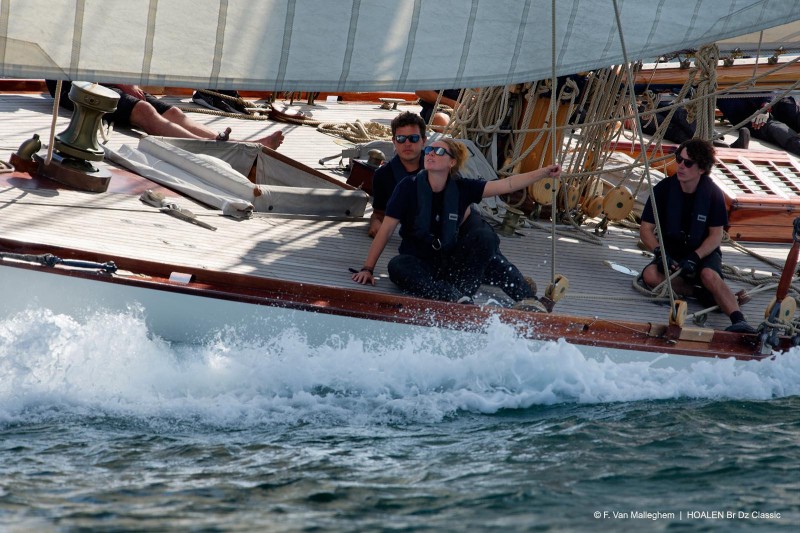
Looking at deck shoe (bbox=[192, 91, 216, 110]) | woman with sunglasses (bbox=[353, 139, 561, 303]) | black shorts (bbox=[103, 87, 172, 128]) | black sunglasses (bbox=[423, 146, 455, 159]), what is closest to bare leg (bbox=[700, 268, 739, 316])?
woman with sunglasses (bbox=[353, 139, 561, 303])

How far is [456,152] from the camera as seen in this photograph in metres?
5.16

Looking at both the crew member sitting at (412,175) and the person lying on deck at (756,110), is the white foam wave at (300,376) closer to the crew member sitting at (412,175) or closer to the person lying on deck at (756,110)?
the crew member sitting at (412,175)

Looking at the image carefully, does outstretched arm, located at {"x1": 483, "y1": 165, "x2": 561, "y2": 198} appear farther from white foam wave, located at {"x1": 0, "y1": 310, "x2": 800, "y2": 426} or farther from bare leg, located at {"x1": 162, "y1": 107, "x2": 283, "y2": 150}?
bare leg, located at {"x1": 162, "y1": 107, "x2": 283, "y2": 150}

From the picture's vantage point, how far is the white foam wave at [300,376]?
4477 mm

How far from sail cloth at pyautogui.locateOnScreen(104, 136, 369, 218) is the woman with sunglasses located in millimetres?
1107

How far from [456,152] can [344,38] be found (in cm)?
86

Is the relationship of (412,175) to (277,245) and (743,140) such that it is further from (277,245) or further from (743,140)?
(743,140)

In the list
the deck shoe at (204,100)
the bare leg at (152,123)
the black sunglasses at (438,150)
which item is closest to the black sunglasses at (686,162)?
the black sunglasses at (438,150)

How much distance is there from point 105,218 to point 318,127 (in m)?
3.76

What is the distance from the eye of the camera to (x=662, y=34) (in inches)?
248

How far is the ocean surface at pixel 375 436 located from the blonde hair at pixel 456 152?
92 cm

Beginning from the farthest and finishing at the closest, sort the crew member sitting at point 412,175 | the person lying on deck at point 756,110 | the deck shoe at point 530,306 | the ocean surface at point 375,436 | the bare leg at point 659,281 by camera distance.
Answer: the person lying on deck at point 756,110 < the bare leg at point 659,281 < the crew member sitting at point 412,175 < the deck shoe at point 530,306 < the ocean surface at point 375,436

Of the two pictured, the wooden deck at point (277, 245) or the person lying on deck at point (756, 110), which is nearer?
the wooden deck at point (277, 245)

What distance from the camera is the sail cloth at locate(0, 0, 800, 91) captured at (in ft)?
15.5
